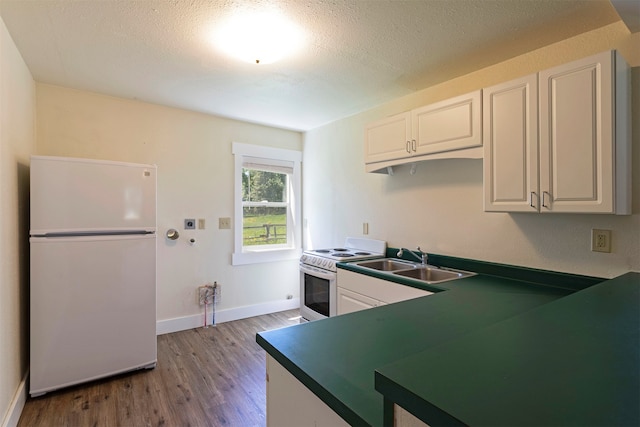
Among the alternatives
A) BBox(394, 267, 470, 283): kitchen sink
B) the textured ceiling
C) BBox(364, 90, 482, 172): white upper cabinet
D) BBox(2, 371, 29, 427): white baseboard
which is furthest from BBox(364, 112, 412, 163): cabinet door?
BBox(2, 371, 29, 427): white baseboard

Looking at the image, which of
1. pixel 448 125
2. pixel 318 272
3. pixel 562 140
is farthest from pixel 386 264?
pixel 562 140

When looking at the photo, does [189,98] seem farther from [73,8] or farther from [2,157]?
[2,157]

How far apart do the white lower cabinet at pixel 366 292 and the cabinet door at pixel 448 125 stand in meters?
1.02

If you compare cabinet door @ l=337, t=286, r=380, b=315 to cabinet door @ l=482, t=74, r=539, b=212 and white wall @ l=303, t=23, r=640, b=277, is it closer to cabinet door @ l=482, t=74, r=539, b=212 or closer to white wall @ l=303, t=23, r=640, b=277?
white wall @ l=303, t=23, r=640, b=277

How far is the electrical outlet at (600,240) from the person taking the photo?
1.77 metres

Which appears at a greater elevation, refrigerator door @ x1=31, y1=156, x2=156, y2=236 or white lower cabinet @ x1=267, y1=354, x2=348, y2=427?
refrigerator door @ x1=31, y1=156, x2=156, y2=236

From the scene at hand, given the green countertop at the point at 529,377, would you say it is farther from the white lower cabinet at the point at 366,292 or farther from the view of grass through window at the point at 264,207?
the view of grass through window at the point at 264,207

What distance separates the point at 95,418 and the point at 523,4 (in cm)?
346

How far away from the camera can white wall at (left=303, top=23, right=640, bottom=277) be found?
1769 millimetres

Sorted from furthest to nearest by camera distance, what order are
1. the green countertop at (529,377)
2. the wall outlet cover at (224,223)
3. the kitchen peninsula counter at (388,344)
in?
the wall outlet cover at (224,223) → the kitchen peninsula counter at (388,344) → the green countertop at (529,377)

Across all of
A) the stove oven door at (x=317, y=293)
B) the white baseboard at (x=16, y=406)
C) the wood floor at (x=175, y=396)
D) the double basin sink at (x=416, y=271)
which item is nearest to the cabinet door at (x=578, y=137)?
the double basin sink at (x=416, y=271)

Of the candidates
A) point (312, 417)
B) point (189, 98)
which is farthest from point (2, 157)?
point (312, 417)

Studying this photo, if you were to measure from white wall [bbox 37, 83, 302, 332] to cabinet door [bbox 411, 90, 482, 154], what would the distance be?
85.2 inches

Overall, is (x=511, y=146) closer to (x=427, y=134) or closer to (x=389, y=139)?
(x=427, y=134)
